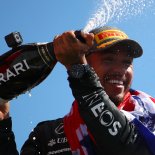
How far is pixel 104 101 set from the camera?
269 cm

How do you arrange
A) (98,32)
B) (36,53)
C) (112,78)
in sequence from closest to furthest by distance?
(36,53)
(112,78)
(98,32)

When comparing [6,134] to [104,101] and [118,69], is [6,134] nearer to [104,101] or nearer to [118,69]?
[118,69]

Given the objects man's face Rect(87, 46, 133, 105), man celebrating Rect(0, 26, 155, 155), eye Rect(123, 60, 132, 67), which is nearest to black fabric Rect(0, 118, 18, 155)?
man celebrating Rect(0, 26, 155, 155)

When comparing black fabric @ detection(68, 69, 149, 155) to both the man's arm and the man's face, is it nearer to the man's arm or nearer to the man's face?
the man's face

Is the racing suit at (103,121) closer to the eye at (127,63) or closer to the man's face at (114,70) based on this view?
the man's face at (114,70)

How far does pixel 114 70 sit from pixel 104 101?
0.86 metres

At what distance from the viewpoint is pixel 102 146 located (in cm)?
274

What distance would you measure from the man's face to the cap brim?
0.13 ft

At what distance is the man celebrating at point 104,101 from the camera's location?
105 inches

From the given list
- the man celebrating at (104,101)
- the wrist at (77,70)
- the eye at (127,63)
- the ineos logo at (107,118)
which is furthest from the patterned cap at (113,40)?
the ineos logo at (107,118)

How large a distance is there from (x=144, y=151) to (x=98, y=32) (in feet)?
4.75

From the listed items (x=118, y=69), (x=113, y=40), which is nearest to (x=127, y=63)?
(x=118, y=69)

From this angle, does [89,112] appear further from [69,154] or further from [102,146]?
[69,154]

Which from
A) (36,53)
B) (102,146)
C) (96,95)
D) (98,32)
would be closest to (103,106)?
(96,95)
